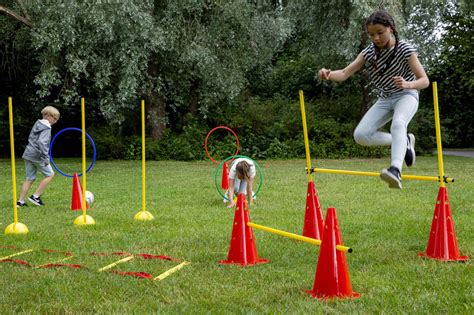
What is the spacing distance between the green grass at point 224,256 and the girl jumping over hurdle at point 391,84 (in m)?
0.88

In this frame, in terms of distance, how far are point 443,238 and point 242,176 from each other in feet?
12.7

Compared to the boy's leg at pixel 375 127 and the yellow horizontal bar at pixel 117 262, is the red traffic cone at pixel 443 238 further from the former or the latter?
the yellow horizontal bar at pixel 117 262

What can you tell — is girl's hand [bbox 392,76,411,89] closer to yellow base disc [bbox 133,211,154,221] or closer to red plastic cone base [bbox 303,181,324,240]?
red plastic cone base [bbox 303,181,324,240]

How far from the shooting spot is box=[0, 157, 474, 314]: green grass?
380 centimetres

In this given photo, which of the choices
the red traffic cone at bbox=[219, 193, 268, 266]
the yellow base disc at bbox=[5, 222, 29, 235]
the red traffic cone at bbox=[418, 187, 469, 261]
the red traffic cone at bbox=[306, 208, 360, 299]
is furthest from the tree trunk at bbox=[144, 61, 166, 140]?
the red traffic cone at bbox=[306, 208, 360, 299]

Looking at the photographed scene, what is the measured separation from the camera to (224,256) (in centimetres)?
534

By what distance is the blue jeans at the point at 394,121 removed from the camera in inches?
186

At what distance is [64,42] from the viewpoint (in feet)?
52.7

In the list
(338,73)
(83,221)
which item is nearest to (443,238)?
(338,73)

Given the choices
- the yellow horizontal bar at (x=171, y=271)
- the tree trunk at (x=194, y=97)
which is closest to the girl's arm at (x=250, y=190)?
the yellow horizontal bar at (x=171, y=271)

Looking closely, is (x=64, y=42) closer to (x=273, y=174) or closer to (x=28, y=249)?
(x=273, y=174)

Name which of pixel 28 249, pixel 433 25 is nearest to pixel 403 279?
pixel 28 249

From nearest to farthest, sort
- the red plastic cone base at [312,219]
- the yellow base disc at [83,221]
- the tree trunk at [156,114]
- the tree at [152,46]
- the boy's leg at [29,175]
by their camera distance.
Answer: the red plastic cone base at [312,219] < the yellow base disc at [83,221] < the boy's leg at [29,175] < the tree at [152,46] < the tree trunk at [156,114]

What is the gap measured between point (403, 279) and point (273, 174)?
1018cm
